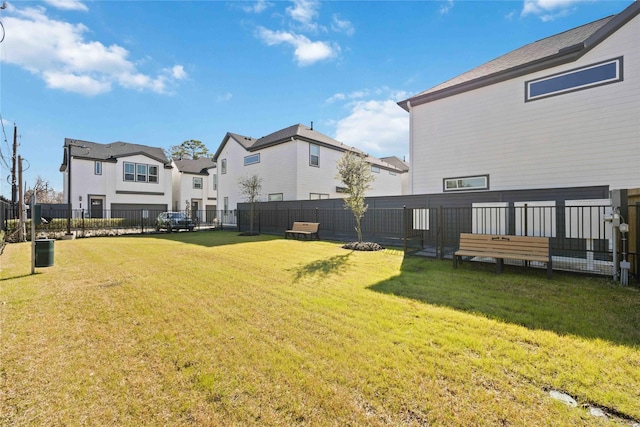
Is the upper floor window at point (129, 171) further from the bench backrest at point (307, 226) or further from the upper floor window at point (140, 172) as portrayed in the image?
the bench backrest at point (307, 226)

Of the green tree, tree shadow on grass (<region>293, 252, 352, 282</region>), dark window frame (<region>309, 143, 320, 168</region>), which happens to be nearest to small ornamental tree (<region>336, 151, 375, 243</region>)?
tree shadow on grass (<region>293, 252, 352, 282</region>)

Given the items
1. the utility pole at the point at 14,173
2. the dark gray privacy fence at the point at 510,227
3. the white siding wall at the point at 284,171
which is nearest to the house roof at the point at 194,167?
the white siding wall at the point at 284,171

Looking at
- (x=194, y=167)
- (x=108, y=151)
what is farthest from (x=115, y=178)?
(x=194, y=167)

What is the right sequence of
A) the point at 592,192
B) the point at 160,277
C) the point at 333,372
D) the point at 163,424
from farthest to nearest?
the point at 592,192 → the point at 160,277 → the point at 333,372 → the point at 163,424

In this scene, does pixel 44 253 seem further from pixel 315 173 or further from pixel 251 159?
pixel 251 159

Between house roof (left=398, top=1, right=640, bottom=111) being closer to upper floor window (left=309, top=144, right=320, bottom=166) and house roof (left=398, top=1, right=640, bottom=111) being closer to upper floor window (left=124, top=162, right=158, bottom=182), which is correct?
upper floor window (left=309, top=144, right=320, bottom=166)

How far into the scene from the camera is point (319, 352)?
3.09m

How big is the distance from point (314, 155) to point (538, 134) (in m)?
14.1

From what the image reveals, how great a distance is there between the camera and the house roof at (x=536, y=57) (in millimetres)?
8820

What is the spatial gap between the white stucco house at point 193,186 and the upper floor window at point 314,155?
1619 centimetres

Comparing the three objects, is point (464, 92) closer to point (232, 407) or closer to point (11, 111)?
point (232, 407)

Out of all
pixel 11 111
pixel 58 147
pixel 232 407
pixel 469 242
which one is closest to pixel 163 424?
pixel 232 407

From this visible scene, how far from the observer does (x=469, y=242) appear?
24.3ft

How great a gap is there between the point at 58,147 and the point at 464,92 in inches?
1358
